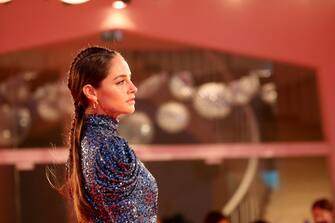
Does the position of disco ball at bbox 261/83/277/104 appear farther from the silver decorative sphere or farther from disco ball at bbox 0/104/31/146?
disco ball at bbox 0/104/31/146

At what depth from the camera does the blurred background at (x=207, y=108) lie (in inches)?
208

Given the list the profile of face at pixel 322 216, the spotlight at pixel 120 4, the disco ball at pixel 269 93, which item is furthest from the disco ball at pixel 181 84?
the profile of face at pixel 322 216

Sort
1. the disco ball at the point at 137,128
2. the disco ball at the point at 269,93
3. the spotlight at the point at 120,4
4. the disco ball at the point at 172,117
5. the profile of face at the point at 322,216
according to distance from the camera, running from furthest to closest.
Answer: the disco ball at the point at 269,93 < the disco ball at the point at 172,117 < the disco ball at the point at 137,128 < the spotlight at the point at 120,4 < the profile of face at the point at 322,216

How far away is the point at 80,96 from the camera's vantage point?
53.8 inches

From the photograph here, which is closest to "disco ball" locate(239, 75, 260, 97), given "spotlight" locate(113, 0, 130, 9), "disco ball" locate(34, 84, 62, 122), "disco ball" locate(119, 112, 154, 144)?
"disco ball" locate(119, 112, 154, 144)

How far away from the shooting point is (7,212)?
17.5ft

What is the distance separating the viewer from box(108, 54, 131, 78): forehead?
1.34m

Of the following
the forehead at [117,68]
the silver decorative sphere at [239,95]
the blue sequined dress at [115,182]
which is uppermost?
the silver decorative sphere at [239,95]

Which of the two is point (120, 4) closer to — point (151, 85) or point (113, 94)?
point (151, 85)

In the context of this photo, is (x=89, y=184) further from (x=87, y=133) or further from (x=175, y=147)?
(x=175, y=147)

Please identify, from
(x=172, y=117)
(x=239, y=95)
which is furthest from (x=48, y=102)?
(x=239, y=95)

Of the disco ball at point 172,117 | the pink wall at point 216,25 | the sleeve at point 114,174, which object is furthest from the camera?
the disco ball at point 172,117

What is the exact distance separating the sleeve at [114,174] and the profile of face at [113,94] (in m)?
0.09

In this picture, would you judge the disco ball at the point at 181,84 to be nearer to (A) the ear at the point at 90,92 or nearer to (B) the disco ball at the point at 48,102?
(B) the disco ball at the point at 48,102
